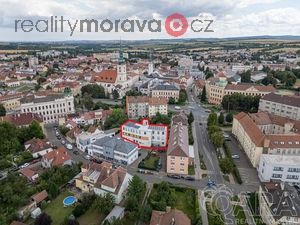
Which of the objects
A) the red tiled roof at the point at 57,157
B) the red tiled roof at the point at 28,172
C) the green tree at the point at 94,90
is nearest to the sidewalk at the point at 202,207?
the red tiled roof at the point at 57,157

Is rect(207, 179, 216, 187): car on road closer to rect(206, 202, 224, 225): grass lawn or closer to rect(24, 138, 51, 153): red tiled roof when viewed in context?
rect(206, 202, 224, 225): grass lawn

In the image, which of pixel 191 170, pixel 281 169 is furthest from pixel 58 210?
pixel 281 169

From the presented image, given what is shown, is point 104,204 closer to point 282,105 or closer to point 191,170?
point 191,170

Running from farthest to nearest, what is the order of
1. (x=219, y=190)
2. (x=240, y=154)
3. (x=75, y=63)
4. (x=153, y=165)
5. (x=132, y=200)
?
1. (x=75, y=63)
2. (x=240, y=154)
3. (x=153, y=165)
4. (x=219, y=190)
5. (x=132, y=200)

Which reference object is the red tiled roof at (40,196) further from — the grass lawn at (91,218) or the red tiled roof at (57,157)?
the red tiled roof at (57,157)

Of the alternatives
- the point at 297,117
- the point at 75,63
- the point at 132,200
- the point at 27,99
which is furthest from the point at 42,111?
the point at 75,63

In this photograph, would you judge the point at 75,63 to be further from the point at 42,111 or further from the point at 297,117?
the point at 297,117
